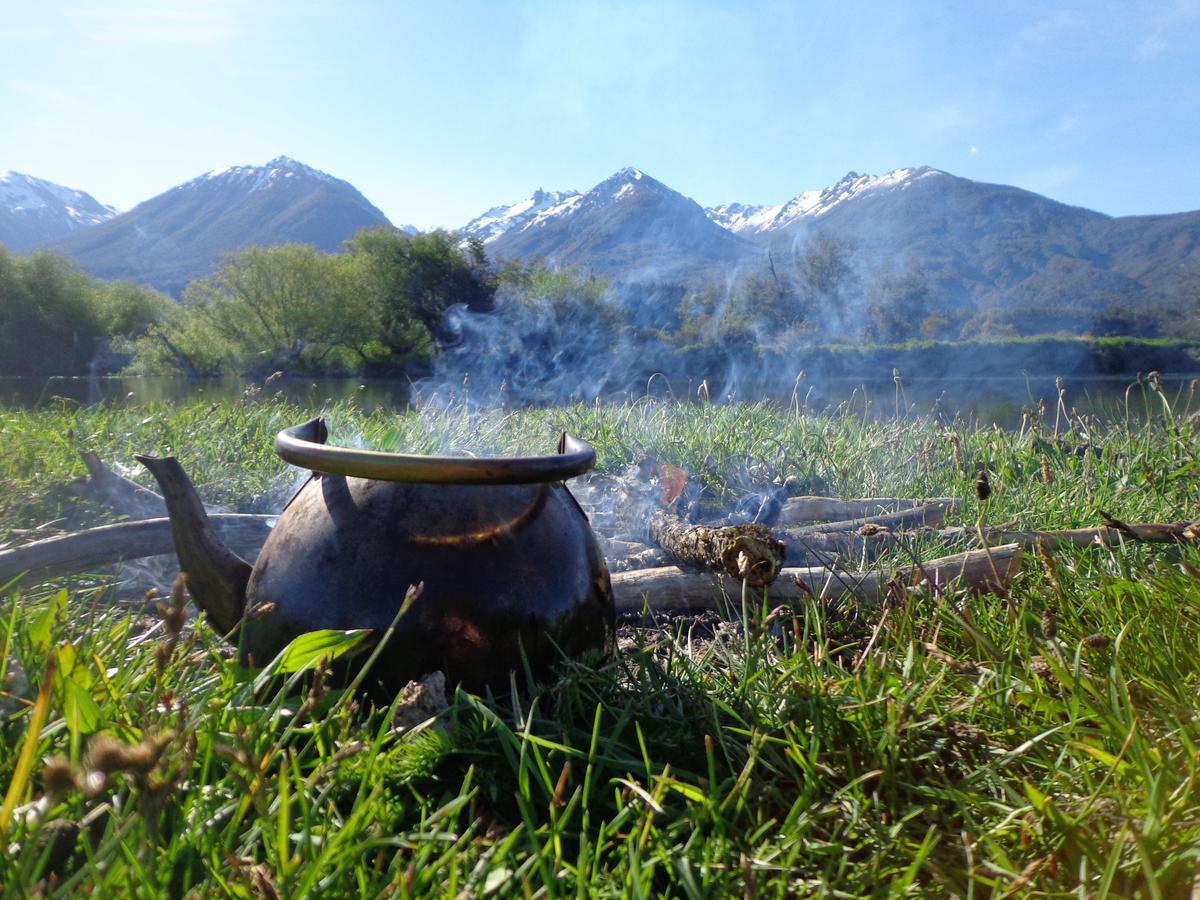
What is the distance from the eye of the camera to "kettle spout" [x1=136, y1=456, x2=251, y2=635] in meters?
1.66

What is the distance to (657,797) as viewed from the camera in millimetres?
1139

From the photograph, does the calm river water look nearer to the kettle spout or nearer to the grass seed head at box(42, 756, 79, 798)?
the kettle spout

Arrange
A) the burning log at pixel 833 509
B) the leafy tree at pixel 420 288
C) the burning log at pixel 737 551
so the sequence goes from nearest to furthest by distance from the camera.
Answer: the burning log at pixel 737 551, the burning log at pixel 833 509, the leafy tree at pixel 420 288

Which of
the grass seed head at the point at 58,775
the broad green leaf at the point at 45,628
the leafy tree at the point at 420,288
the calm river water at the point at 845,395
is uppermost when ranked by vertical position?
the leafy tree at the point at 420,288

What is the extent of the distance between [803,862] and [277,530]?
4.09 ft

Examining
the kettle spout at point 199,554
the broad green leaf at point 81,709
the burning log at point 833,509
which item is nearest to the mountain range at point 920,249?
the burning log at point 833,509

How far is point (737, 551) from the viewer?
6.64 ft

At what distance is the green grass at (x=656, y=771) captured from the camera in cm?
95

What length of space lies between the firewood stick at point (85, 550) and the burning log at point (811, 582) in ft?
5.20

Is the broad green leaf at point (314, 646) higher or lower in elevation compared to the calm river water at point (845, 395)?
higher

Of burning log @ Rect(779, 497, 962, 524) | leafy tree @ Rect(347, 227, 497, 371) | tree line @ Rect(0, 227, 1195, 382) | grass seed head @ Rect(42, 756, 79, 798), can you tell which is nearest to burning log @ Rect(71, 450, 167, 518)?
burning log @ Rect(779, 497, 962, 524)

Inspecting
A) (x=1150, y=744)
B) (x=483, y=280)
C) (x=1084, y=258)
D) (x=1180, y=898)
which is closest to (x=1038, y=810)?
(x=1180, y=898)

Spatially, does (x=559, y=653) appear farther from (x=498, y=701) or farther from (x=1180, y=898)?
(x=1180, y=898)

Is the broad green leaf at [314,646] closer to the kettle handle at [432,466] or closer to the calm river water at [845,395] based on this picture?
the kettle handle at [432,466]
